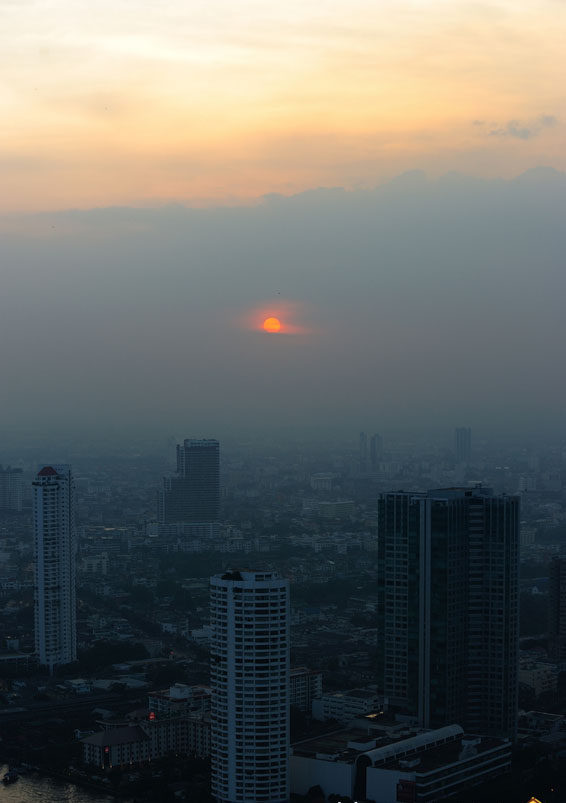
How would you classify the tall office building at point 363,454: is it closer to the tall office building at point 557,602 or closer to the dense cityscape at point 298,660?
the dense cityscape at point 298,660

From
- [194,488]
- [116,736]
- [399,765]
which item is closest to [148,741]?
[116,736]

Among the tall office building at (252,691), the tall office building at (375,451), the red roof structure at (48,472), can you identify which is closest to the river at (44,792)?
the tall office building at (252,691)

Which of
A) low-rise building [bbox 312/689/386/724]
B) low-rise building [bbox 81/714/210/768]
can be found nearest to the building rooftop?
low-rise building [bbox 81/714/210/768]

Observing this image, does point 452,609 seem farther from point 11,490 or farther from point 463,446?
point 11,490

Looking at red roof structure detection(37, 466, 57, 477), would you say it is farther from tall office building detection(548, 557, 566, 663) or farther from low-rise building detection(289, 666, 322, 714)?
tall office building detection(548, 557, 566, 663)

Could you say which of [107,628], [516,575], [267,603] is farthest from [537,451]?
[267,603]

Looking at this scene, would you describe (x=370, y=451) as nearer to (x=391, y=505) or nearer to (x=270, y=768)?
(x=391, y=505)
